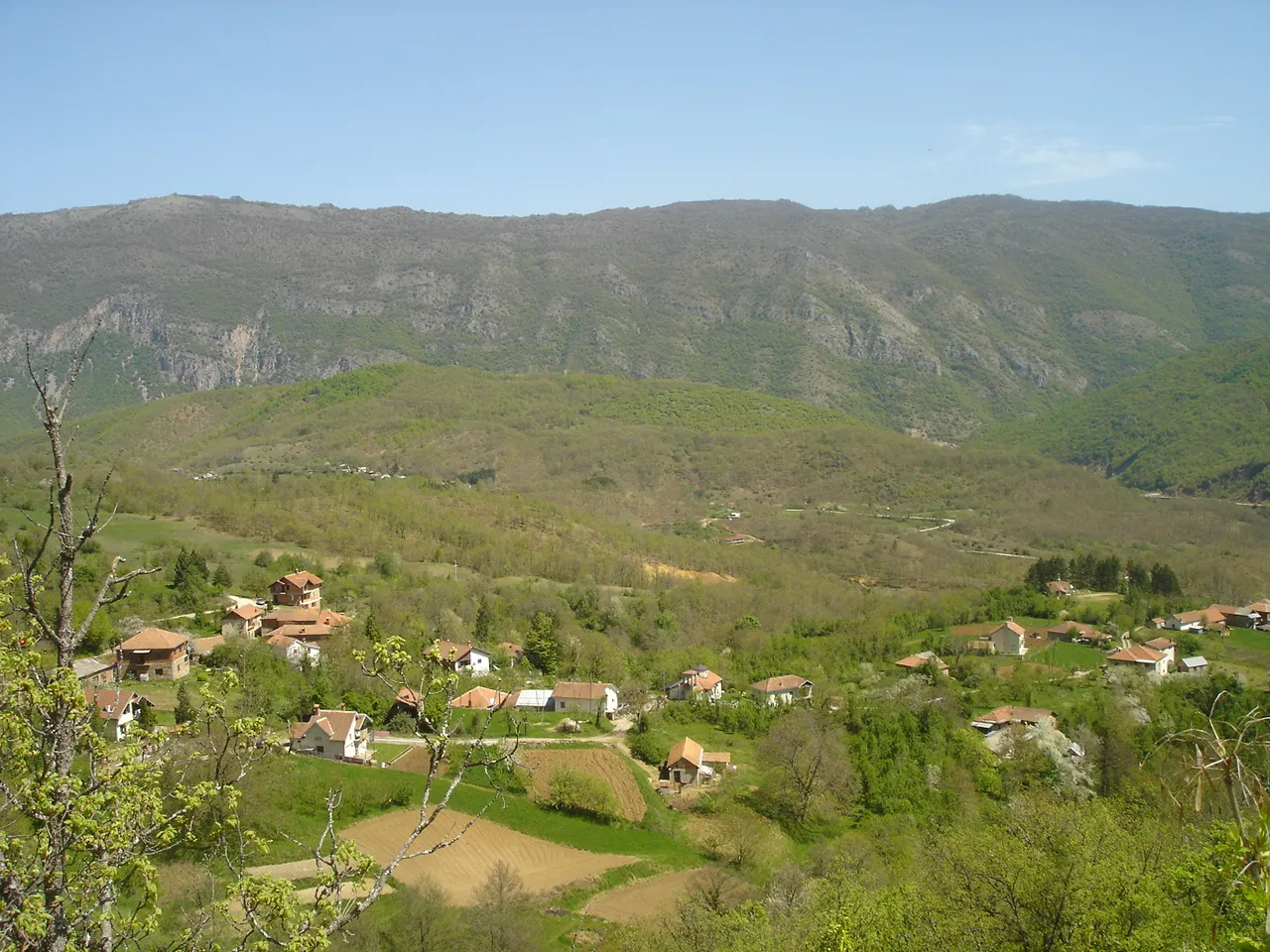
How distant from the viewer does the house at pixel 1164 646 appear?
158ft

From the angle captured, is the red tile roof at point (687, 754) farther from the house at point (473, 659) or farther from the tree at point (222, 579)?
the tree at point (222, 579)

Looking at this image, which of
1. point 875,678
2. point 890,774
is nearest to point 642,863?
point 890,774

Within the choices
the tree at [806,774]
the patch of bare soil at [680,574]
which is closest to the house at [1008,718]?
the tree at [806,774]

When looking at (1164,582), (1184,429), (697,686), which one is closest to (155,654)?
(697,686)

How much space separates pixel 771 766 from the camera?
3659 centimetres

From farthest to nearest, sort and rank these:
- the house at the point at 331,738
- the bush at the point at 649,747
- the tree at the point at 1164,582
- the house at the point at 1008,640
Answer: the tree at the point at 1164,582 < the house at the point at 1008,640 < the bush at the point at 649,747 < the house at the point at 331,738

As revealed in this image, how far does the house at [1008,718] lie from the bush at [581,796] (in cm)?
1681

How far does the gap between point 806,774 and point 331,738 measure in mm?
16729

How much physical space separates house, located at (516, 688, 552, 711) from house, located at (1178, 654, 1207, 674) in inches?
1179

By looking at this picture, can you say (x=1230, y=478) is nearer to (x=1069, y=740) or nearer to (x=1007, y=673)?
(x=1007, y=673)

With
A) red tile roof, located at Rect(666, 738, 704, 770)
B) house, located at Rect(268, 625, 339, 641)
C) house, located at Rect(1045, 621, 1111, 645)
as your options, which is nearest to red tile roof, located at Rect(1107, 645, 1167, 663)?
house, located at Rect(1045, 621, 1111, 645)

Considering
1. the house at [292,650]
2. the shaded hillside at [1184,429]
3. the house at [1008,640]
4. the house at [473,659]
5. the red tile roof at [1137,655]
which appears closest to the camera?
the house at [292,650]

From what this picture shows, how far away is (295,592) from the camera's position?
5259 centimetres

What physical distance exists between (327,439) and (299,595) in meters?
81.6
